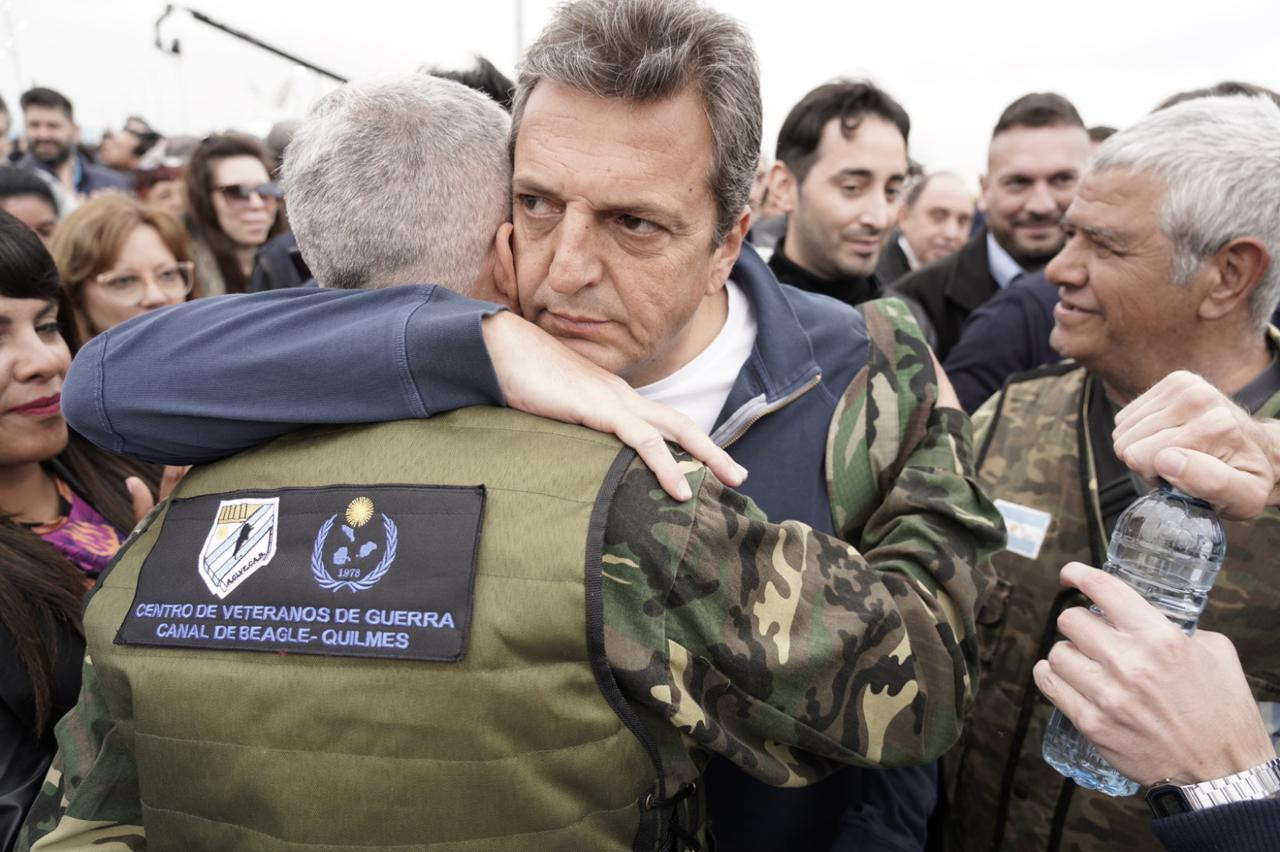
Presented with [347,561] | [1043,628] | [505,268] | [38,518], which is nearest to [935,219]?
[1043,628]

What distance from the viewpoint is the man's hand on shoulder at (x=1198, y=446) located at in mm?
1483

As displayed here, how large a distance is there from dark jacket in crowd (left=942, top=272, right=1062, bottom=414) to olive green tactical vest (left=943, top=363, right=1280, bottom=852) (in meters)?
0.96

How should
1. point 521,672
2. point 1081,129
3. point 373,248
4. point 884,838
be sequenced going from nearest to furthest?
point 521,672 → point 373,248 → point 884,838 → point 1081,129

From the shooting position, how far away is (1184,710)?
1425mm

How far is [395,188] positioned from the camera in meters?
1.58

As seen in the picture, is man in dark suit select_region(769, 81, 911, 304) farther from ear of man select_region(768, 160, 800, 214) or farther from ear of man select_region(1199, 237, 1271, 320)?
ear of man select_region(1199, 237, 1271, 320)

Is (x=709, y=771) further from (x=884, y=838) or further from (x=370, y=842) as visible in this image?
(x=370, y=842)

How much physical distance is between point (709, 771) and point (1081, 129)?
431cm

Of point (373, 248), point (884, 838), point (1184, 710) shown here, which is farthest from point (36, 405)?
point (1184, 710)

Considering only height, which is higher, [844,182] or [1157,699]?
[844,182]

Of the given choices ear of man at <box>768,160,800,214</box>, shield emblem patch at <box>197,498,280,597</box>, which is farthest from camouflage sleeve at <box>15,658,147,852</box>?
ear of man at <box>768,160,800,214</box>

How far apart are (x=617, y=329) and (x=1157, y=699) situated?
1123 millimetres

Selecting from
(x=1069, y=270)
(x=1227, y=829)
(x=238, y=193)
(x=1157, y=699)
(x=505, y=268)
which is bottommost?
(x=238, y=193)

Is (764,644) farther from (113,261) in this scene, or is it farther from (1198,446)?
(113,261)
